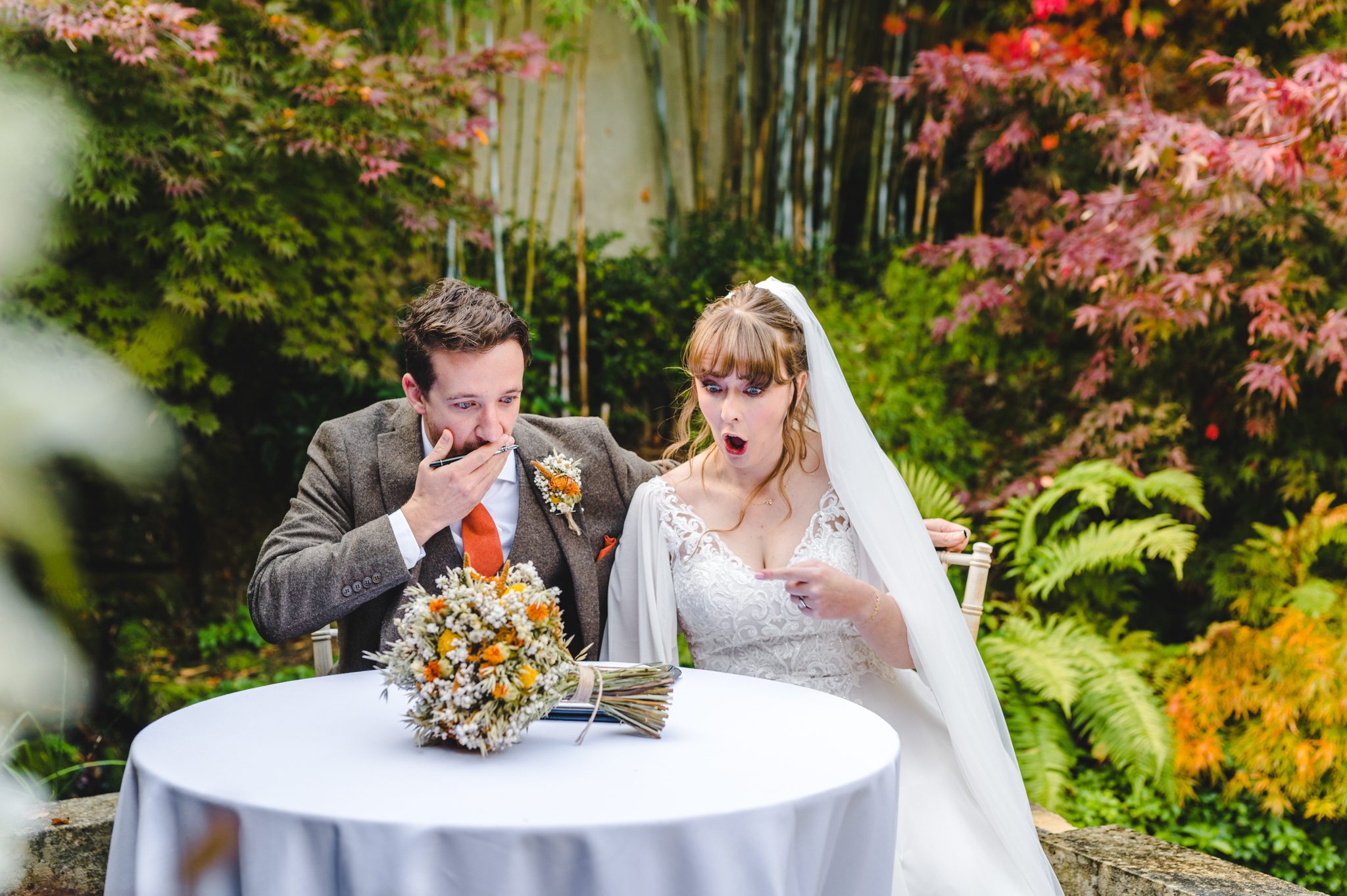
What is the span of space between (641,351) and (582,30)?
2184mm

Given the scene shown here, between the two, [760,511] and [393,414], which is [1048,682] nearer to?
[760,511]

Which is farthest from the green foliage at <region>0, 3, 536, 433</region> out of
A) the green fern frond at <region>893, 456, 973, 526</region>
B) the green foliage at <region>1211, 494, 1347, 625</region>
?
the green foliage at <region>1211, 494, 1347, 625</region>

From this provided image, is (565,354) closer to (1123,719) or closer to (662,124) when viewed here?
(662,124)

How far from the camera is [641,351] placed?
237 inches

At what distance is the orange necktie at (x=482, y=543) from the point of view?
2301 millimetres

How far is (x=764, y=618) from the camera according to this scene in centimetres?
234

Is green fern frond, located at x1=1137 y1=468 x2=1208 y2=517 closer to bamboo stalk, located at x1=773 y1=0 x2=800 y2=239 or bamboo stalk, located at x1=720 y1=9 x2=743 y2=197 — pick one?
bamboo stalk, located at x1=773 y1=0 x2=800 y2=239

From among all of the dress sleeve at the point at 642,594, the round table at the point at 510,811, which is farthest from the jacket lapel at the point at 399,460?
the round table at the point at 510,811

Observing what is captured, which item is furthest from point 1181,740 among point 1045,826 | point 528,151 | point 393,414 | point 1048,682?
point 528,151

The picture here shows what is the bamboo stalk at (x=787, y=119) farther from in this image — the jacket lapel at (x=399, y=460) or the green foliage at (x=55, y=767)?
the green foliage at (x=55, y=767)

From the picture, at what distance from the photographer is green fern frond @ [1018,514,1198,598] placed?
3.88m

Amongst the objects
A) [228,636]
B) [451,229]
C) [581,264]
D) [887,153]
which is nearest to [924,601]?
[451,229]

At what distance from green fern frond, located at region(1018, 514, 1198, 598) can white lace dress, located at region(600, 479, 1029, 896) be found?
6.27ft

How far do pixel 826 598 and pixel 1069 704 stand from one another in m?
1.80
